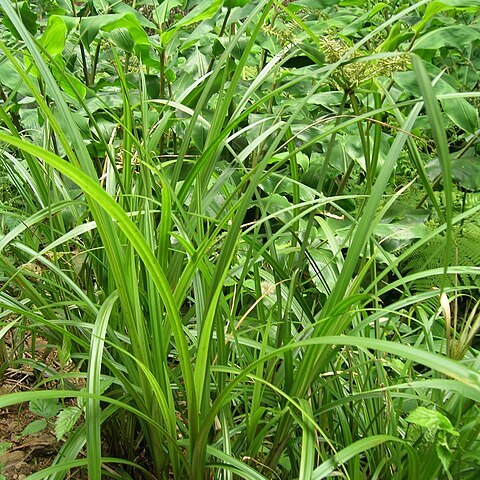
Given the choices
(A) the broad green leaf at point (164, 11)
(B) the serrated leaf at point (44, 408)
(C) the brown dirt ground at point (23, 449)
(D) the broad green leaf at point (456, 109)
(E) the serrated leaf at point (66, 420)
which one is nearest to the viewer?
(E) the serrated leaf at point (66, 420)

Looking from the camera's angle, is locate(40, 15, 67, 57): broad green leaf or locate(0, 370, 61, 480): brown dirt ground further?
locate(40, 15, 67, 57): broad green leaf

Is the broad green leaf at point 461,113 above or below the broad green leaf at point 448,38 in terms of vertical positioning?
below

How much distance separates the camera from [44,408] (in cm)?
90

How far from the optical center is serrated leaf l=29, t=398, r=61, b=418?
885mm

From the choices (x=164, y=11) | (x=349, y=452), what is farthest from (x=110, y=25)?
(x=349, y=452)

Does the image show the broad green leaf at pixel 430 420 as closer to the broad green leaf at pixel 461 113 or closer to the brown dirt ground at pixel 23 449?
the brown dirt ground at pixel 23 449

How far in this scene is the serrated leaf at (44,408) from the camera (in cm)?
88

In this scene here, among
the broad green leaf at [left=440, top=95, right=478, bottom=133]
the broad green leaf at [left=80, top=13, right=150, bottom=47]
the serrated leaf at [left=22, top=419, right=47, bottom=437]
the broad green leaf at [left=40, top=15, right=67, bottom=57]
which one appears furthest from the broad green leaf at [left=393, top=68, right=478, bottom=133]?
the serrated leaf at [left=22, top=419, right=47, bottom=437]

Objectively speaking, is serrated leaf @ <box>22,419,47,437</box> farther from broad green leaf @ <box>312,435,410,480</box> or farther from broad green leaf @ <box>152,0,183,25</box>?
broad green leaf @ <box>152,0,183,25</box>

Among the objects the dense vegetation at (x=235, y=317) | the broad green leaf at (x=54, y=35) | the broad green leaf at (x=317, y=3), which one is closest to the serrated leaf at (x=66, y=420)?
the dense vegetation at (x=235, y=317)

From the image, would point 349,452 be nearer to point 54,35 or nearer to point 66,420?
point 66,420

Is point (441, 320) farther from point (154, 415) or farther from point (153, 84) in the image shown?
point (153, 84)

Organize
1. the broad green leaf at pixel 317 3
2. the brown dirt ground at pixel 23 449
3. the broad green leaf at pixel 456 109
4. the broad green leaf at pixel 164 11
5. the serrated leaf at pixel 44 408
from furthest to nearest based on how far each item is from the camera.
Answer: the broad green leaf at pixel 317 3 < the broad green leaf at pixel 164 11 < the broad green leaf at pixel 456 109 < the brown dirt ground at pixel 23 449 < the serrated leaf at pixel 44 408

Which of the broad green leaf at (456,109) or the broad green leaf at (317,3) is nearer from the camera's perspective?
the broad green leaf at (456,109)
